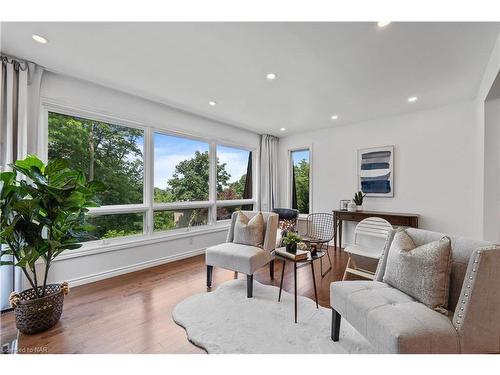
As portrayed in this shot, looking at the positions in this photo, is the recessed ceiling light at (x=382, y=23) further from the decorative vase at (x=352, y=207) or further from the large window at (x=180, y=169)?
the large window at (x=180, y=169)

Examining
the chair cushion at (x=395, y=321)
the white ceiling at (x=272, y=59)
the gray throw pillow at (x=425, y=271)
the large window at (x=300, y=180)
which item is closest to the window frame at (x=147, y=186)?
the white ceiling at (x=272, y=59)

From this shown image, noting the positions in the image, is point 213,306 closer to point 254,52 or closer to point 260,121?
→ point 254,52

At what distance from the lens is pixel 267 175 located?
5.49m

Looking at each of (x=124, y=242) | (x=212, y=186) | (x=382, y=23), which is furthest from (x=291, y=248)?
(x=212, y=186)

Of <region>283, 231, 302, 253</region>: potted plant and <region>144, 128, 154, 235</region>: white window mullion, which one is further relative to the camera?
<region>144, 128, 154, 235</region>: white window mullion

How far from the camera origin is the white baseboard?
2805 millimetres

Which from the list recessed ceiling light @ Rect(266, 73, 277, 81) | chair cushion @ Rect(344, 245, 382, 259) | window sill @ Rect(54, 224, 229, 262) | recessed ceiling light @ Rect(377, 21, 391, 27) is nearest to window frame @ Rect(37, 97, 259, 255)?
window sill @ Rect(54, 224, 229, 262)

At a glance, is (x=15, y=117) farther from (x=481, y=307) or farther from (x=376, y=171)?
(x=376, y=171)

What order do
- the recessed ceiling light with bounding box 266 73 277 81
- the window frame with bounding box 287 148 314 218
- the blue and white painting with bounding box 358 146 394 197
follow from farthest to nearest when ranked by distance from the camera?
1. the window frame with bounding box 287 148 314 218
2. the blue and white painting with bounding box 358 146 394 197
3. the recessed ceiling light with bounding box 266 73 277 81

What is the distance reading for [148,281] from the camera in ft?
9.63

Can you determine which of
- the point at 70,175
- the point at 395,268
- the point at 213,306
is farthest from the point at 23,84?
the point at 395,268

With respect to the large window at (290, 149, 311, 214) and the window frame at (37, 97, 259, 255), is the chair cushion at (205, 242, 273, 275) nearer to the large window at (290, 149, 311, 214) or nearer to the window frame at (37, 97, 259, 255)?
the window frame at (37, 97, 259, 255)

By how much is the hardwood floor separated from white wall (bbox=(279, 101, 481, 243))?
1.69 m

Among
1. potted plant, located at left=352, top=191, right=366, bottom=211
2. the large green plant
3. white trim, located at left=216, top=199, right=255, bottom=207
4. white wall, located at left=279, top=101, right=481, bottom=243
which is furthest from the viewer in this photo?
white trim, located at left=216, top=199, right=255, bottom=207
